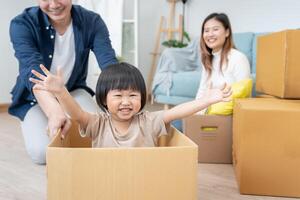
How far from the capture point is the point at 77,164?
0.80m

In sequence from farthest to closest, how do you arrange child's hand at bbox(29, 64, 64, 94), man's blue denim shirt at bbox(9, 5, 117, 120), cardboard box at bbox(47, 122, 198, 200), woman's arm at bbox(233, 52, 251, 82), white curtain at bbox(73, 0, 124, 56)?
white curtain at bbox(73, 0, 124, 56)
woman's arm at bbox(233, 52, 251, 82)
man's blue denim shirt at bbox(9, 5, 117, 120)
child's hand at bbox(29, 64, 64, 94)
cardboard box at bbox(47, 122, 198, 200)

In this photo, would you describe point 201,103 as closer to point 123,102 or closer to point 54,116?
point 123,102

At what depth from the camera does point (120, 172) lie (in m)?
0.81

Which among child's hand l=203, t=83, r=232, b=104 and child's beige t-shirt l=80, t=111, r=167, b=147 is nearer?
child's hand l=203, t=83, r=232, b=104

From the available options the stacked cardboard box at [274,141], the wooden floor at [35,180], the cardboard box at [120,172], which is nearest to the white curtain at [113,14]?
the wooden floor at [35,180]

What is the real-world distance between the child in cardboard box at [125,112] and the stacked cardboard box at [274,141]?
0.35 meters

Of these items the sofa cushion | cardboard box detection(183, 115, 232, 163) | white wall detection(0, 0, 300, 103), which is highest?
white wall detection(0, 0, 300, 103)

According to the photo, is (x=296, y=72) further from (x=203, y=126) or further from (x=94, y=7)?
(x=94, y=7)

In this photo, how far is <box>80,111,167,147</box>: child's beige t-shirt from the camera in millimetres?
1185

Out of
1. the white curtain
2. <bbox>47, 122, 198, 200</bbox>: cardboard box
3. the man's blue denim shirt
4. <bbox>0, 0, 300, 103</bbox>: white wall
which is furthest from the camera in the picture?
the white curtain

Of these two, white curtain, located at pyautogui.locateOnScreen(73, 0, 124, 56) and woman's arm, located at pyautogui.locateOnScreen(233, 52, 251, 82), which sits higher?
white curtain, located at pyautogui.locateOnScreen(73, 0, 124, 56)

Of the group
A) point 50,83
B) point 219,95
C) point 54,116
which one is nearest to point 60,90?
point 50,83

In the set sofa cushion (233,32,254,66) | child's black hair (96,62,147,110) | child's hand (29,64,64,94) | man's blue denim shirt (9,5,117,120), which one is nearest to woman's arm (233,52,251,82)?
man's blue denim shirt (9,5,117,120)

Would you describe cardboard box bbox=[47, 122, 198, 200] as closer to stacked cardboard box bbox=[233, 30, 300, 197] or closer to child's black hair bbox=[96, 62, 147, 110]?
child's black hair bbox=[96, 62, 147, 110]
